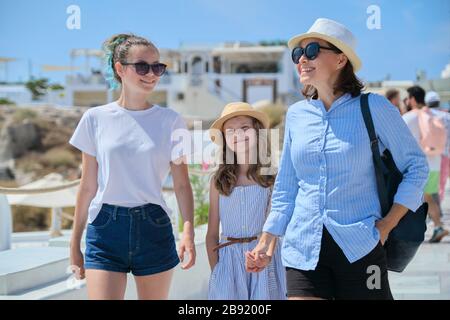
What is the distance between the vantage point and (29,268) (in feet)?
12.7

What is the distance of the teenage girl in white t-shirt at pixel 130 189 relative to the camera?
2.83 metres

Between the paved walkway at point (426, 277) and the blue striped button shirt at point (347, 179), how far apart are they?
245 cm

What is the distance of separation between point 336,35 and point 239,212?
103 cm

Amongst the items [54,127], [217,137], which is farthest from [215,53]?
[217,137]

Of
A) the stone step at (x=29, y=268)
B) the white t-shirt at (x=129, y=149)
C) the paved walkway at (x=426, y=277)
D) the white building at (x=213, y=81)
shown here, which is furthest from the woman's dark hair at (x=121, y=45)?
the white building at (x=213, y=81)

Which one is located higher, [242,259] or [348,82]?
[348,82]

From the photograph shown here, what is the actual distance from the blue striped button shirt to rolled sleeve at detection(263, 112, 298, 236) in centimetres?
9

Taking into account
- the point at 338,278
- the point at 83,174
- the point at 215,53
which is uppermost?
the point at 215,53

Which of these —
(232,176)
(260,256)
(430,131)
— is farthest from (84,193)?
(430,131)

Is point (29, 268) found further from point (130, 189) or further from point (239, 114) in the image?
point (239, 114)

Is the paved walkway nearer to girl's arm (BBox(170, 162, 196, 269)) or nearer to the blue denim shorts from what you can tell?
girl's arm (BBox(170, 162, 196, 269))
